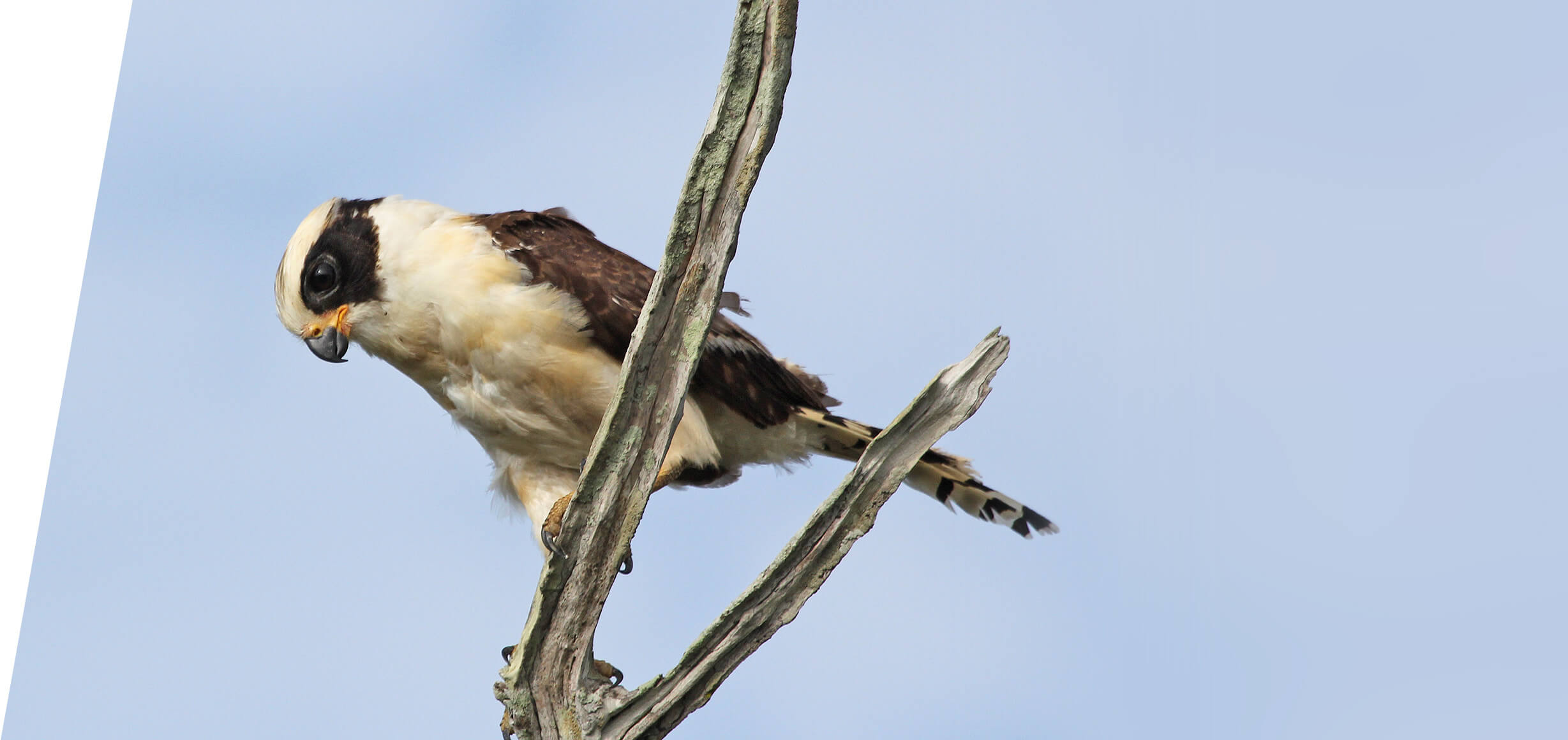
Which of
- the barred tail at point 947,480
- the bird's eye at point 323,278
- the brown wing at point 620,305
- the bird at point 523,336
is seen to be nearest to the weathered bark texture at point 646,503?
the bird at point 523,336

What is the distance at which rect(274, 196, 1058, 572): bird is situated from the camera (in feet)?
16.9

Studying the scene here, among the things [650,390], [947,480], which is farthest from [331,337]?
[947,480]

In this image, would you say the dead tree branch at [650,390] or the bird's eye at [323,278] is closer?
the dead tree branch at [650,390]

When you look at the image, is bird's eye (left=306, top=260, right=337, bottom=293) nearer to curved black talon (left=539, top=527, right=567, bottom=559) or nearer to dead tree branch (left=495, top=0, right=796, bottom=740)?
curved black talon (left=539, top=527, right=567, bottom=559)

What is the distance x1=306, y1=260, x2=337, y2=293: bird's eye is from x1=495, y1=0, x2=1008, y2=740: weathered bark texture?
68.3 inches

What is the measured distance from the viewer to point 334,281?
5.34 meters

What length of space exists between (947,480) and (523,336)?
1.95 meters

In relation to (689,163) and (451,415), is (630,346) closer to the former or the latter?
(689,163)

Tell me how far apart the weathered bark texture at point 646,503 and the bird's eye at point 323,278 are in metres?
1.73

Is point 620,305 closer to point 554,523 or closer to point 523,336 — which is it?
point 523,336

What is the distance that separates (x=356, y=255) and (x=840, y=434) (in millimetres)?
2143

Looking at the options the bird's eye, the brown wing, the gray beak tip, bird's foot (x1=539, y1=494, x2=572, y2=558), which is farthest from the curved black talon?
the bird's eye

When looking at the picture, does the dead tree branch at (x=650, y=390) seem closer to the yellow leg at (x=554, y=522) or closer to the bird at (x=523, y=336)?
the yellow leg at (x=554, y=522)

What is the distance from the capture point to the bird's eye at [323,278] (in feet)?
17.5
